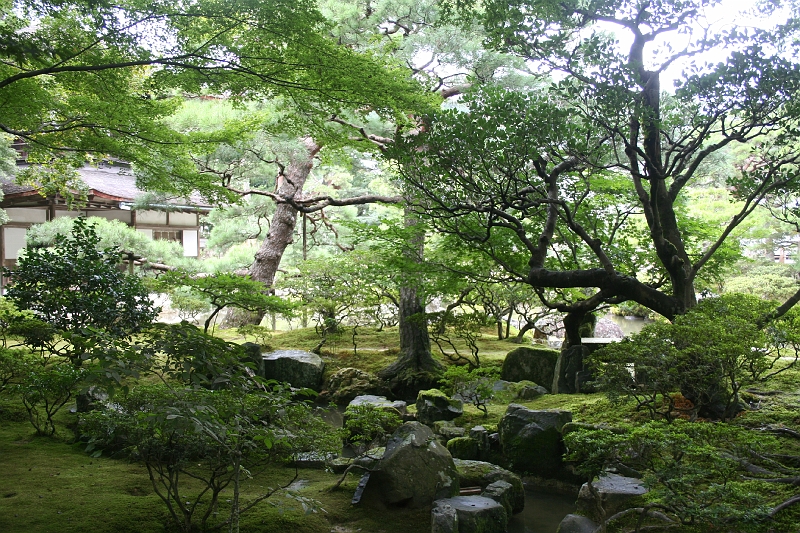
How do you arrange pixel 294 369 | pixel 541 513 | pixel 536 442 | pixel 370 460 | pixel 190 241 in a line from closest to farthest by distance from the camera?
pixel 541 513 < pixel 370 460 < pixel 536 442 < pixel 294 369 < pixel 190 241

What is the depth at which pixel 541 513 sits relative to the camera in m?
6.05

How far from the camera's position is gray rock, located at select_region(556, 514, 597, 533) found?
4.80 m

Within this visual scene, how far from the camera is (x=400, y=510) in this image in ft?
18.4

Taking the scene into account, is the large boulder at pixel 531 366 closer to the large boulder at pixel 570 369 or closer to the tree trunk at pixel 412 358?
the large boulder at pixel 570 369

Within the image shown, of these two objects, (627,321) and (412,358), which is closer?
(412,358)

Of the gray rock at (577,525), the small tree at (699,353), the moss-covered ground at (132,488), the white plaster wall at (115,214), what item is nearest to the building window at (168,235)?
the white plaster wall at (115,214)

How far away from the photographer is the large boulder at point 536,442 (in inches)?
268

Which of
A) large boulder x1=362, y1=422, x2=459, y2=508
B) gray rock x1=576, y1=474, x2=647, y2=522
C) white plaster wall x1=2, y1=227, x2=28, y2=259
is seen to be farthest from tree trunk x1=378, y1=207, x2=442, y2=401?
white plaster wall x1=2, y1=227, x2=28, y2=259

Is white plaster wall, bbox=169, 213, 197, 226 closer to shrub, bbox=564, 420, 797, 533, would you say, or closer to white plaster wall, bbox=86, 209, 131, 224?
white plaster wall, bbox=86, 209, 131, 224

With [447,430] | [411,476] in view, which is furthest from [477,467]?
[447,430]

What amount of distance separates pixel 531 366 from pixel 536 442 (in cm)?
377

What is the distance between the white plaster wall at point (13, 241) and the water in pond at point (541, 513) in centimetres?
1487

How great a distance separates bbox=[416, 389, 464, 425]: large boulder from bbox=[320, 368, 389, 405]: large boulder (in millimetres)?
2568

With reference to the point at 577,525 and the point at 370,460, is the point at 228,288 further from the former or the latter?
the point at 577,525
